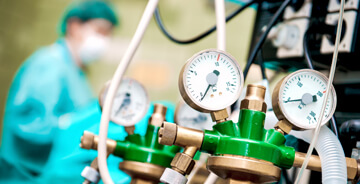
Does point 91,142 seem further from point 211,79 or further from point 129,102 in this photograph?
point 211,79

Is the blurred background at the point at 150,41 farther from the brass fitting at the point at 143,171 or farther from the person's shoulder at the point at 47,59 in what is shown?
the brass fitting at the point at 143,171

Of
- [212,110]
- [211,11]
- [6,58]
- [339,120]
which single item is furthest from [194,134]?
[6,58]

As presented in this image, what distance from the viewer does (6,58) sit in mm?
1525

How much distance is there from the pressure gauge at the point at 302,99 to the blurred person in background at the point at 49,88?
1.26m

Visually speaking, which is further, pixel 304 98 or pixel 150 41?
pixel 150 41

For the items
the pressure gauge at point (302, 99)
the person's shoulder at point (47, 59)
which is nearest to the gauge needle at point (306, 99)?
the pressure gauge at point (302, 99)

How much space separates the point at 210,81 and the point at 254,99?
0.06 meters

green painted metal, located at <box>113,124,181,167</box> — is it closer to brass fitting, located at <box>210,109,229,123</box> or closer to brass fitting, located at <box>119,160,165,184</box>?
brass fitting, located at <box>119,160,165,184</box>

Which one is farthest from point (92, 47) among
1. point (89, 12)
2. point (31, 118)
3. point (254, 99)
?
point (254, 99)

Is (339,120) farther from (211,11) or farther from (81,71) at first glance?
(81,71)

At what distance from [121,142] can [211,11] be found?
3.46 feet

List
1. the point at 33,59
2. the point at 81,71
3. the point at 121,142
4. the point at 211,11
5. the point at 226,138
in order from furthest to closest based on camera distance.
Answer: the point at 81,71 → the point at 33,59 → the point at 211,11 → the point at 121,142 → the point at 226,138

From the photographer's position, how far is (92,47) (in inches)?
71.6

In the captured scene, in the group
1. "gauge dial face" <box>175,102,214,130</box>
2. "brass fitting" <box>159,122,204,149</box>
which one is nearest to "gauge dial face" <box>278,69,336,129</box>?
"brass fitting" <box>159,122,204,149</box>
